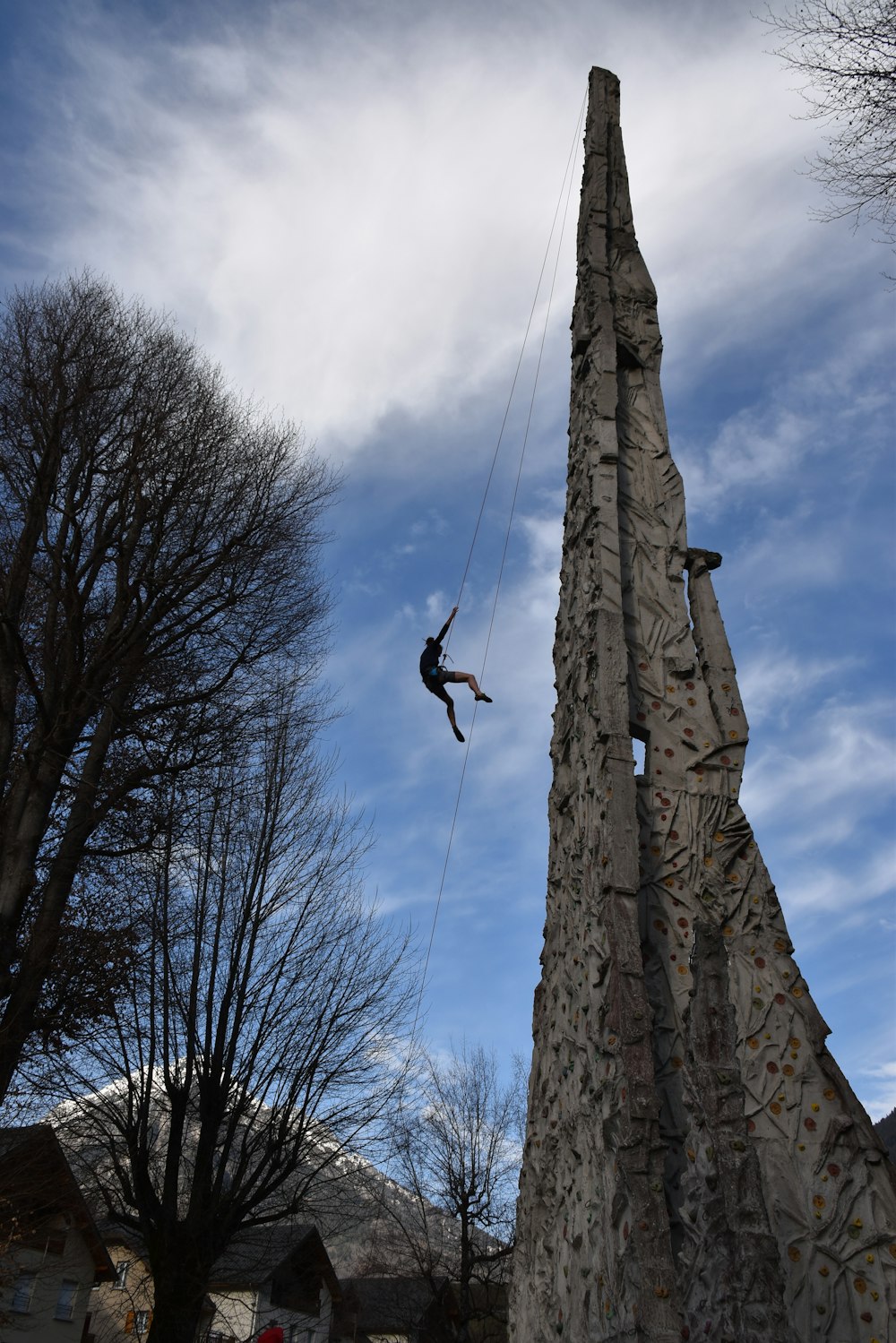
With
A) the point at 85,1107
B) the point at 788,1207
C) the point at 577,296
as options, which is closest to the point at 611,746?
the point at 788,1207

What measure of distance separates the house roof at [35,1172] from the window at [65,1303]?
49.0 ft

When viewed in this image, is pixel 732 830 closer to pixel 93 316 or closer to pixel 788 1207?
pixel 788 1207

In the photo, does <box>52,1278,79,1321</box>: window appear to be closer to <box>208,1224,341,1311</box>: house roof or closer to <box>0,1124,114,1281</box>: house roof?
<box>208,1224,341,1311</box>: house roof

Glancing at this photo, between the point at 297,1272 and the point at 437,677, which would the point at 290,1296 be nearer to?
the point at 297,1272

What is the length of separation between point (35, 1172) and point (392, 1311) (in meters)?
29.5

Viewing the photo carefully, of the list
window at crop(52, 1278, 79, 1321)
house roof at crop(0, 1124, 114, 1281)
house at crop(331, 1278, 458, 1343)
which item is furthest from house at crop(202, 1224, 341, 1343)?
house roof at crop(0, 1124, 114, 1281)

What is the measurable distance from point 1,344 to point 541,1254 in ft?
37.5

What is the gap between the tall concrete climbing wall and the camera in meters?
5.89

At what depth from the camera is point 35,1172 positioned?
37.7 ft

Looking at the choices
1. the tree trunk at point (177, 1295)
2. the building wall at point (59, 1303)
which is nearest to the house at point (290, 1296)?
the building wall at point (59, 1303)

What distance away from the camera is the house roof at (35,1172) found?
1052 cm

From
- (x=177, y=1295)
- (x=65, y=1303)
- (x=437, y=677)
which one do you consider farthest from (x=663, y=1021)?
(x=65, y=1303)

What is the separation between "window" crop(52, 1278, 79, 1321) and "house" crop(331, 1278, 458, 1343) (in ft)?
28.7

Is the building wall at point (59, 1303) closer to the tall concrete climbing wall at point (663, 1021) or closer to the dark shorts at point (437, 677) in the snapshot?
the dark shorts at point (437, 677)
